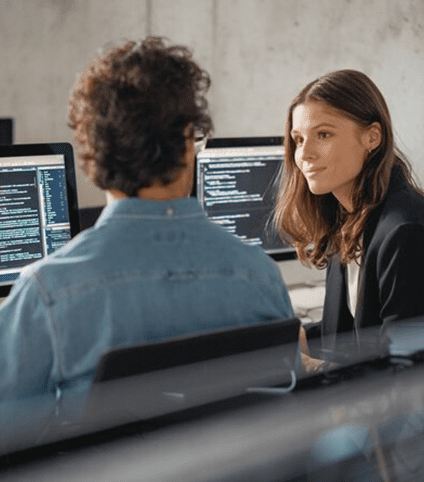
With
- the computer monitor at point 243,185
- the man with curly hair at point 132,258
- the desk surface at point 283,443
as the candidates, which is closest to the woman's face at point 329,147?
the computer monitor at point 243,185

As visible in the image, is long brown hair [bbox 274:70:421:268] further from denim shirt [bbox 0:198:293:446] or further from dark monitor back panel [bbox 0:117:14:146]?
dark monitor back panel [bbox 0:117:14:146]

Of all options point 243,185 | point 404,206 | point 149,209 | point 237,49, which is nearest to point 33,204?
point 243,185

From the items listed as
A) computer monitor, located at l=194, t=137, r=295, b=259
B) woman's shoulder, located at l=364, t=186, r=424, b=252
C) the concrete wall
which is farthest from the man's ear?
the concrete wall

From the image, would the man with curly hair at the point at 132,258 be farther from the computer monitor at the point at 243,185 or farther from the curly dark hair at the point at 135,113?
the computer monitor at the point at 243,185

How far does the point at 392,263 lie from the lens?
4.36 feet

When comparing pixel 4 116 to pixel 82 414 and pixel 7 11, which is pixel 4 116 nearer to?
pixel 7 11

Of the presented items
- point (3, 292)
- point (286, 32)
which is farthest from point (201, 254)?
point (286, 32)

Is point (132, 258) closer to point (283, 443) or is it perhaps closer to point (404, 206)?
point (283, 443)

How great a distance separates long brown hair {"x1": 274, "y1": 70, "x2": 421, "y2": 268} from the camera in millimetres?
1405

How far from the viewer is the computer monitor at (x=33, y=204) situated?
1489 mm

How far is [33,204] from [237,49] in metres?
1.00

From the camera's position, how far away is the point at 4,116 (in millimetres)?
1833

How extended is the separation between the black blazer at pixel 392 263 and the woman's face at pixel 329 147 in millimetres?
95

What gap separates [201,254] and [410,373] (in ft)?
0.99
